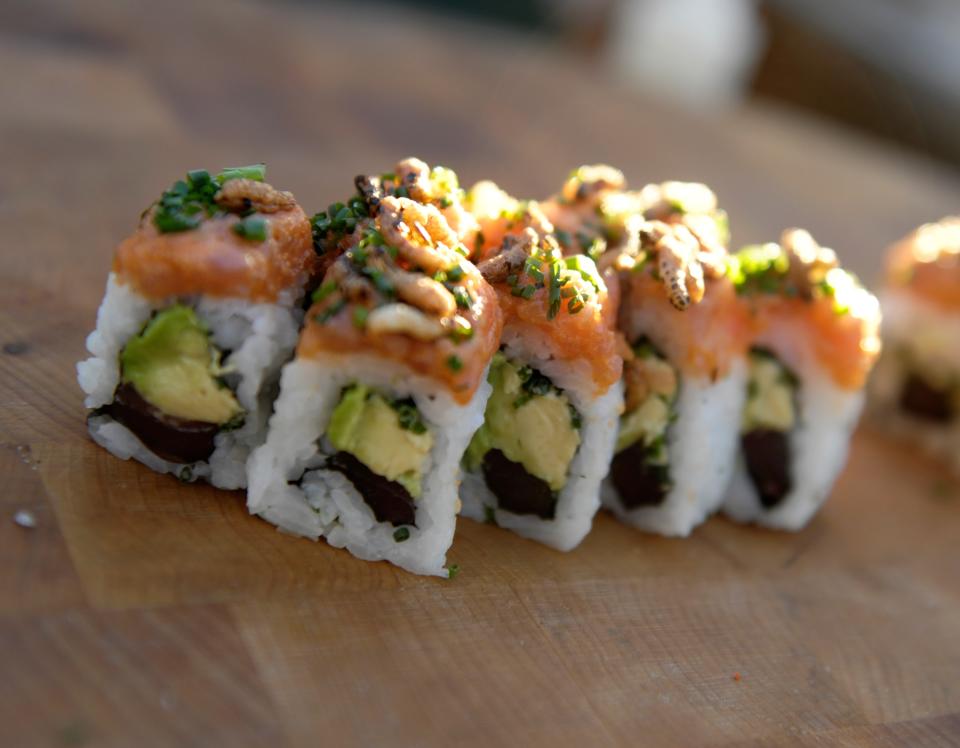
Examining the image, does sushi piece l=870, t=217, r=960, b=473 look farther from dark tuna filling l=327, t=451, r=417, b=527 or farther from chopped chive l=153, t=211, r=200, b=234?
chopped chive l=153, t=211, r=200, b=234

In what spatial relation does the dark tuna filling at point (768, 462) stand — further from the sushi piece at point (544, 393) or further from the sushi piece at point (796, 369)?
the sushi piece at point (544, 393)

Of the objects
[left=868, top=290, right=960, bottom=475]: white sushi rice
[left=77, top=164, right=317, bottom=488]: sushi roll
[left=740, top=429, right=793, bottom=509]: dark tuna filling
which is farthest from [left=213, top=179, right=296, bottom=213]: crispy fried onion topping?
[left=868, top=290, right=960, bottom=475]: white sushi rice

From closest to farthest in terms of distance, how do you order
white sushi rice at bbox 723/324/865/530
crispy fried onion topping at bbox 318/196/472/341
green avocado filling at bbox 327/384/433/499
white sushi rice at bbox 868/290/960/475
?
crispy fried onion topping at bbox 318/196/472/341 < green avocado filling at bbox 327/384/433/499 < white sushi rice at bbox 723/324/865/530 < white sushi rice at bbox 868/290/960/475

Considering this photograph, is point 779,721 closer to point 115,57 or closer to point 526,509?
point 526,509

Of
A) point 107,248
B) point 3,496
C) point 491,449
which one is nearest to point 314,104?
point 107,248

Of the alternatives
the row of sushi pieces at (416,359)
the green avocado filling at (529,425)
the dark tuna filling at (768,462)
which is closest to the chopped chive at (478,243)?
the row of sushi pieces at (416,359)

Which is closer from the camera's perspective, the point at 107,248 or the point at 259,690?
the point at 259,690

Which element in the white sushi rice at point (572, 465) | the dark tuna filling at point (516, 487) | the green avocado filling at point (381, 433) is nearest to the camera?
the green avocado filling at point (381, 433)

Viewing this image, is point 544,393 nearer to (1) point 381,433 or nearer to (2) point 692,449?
(1) point 381,433
